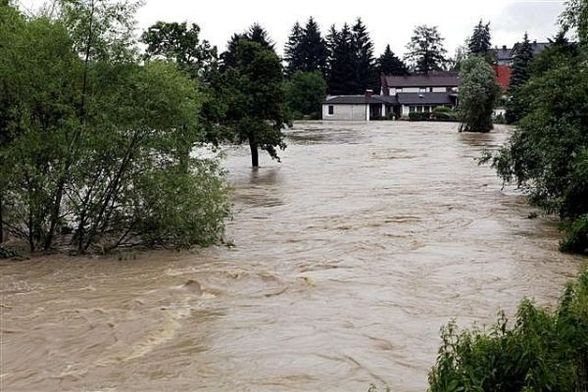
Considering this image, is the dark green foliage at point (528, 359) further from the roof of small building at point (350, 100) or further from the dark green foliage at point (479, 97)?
the roof of small building at point (350, 100)

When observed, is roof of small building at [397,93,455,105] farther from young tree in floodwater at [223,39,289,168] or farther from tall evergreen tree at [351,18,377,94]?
young tree in floodwater at [223,39,289,168]

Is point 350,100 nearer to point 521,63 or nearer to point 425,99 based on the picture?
point 425,99

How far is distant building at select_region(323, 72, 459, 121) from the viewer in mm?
93125

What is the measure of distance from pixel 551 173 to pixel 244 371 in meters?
12.8

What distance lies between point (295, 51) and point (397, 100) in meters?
22.4

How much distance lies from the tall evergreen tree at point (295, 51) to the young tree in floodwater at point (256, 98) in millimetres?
76193

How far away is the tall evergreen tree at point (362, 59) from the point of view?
10525 cm

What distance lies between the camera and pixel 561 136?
18844 millimetres

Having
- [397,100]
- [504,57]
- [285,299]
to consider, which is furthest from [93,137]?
[504,57]

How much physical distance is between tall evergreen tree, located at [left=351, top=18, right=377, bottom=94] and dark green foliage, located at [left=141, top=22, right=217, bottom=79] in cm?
7822

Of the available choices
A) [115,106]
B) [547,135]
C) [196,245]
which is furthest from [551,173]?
[115,106]

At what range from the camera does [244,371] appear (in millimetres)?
8578

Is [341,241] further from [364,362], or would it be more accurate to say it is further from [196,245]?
[364,362]

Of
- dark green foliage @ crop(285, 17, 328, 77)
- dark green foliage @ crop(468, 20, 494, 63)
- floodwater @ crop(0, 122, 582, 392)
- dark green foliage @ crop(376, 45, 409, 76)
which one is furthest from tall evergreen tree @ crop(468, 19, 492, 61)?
floodwater @ crop(0, 122, 582, 392)
